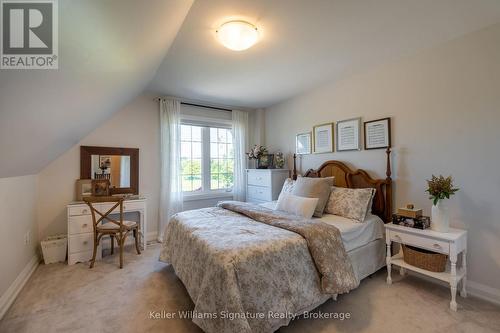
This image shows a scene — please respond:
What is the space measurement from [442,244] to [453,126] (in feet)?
3.70

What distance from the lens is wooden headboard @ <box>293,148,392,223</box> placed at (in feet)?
8.70

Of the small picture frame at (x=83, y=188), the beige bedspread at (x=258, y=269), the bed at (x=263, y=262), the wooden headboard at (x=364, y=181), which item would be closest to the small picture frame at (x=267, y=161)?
the wooden headboard at (x=364, y=181)

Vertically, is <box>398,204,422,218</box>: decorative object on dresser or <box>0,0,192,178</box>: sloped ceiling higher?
<box>0,0,192,178</box>: sloped ceiling

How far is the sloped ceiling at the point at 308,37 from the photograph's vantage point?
1.72m

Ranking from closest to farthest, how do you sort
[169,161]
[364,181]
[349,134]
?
[364,181] < [349,134] < [169,161]

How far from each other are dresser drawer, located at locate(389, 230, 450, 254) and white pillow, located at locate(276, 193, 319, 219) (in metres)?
0.80

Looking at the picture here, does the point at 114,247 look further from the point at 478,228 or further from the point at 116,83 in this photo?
the point at 478,228

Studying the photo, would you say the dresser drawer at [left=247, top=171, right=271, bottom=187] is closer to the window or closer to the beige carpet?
the window

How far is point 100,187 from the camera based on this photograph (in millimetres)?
3201

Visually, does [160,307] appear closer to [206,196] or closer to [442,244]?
[206,196]

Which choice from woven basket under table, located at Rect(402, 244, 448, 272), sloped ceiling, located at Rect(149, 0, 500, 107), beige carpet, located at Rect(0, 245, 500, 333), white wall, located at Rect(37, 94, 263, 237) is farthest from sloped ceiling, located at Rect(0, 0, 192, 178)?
woven basket under table, located at Rect(402, 244, 448, 272)

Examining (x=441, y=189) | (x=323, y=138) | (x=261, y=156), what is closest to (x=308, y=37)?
(x=323, y=138)

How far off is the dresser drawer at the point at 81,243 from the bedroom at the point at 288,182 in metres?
0.01

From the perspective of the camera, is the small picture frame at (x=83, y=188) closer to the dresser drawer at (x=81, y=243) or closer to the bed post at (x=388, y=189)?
the dresser drawer at (x=81, y=243)
